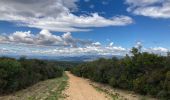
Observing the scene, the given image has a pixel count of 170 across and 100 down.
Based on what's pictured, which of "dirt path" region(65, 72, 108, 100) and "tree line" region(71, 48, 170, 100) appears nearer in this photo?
"dirt path" region(65, 72, 108, 100)

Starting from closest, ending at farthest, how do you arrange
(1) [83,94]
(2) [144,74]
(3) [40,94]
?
(1) [83,94] < (3) [40,94] < (2) [144,74]

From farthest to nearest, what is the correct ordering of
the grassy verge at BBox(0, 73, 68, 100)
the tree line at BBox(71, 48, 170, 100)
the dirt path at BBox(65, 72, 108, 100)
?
the tree line at BBox(71, 48, 170, 100) < the grassy verge at BBox(0, 73, 68, 100) < the dirt path at BBox(65, 72, 108, 100)

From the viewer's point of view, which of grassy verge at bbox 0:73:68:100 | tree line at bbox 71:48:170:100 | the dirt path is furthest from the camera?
tree line at bbox 71:48:170:100

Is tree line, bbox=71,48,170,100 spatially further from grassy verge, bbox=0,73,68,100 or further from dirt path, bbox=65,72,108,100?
grassy verge, bbox=0,73,68,100

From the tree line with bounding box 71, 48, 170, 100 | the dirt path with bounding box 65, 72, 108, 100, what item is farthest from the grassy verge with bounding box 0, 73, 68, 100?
the tree line with bounding box 71, 48, 170, 100

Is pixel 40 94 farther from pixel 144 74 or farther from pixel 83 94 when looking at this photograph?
pixel 144 74

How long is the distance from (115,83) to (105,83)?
1396cm

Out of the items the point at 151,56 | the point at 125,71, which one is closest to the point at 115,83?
the point at 125,71

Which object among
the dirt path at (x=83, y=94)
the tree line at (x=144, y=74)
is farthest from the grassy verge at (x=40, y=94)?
the tree line at (x=144, y=74)

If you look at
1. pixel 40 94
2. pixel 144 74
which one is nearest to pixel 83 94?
pixel 40 94

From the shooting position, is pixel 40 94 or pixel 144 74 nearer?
pixel 40 94

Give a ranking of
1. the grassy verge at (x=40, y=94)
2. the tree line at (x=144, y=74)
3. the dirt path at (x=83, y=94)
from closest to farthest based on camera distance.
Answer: the dirt path at (x=83, y=94) → the grassy verge at (x=40, y=94) → the tree line at (x=144, y=74)

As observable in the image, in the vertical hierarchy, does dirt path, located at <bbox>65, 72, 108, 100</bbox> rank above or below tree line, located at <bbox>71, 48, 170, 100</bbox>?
below

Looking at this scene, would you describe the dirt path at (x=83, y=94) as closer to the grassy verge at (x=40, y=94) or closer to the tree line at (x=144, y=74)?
the grassy verge at (x=40, y=94)
